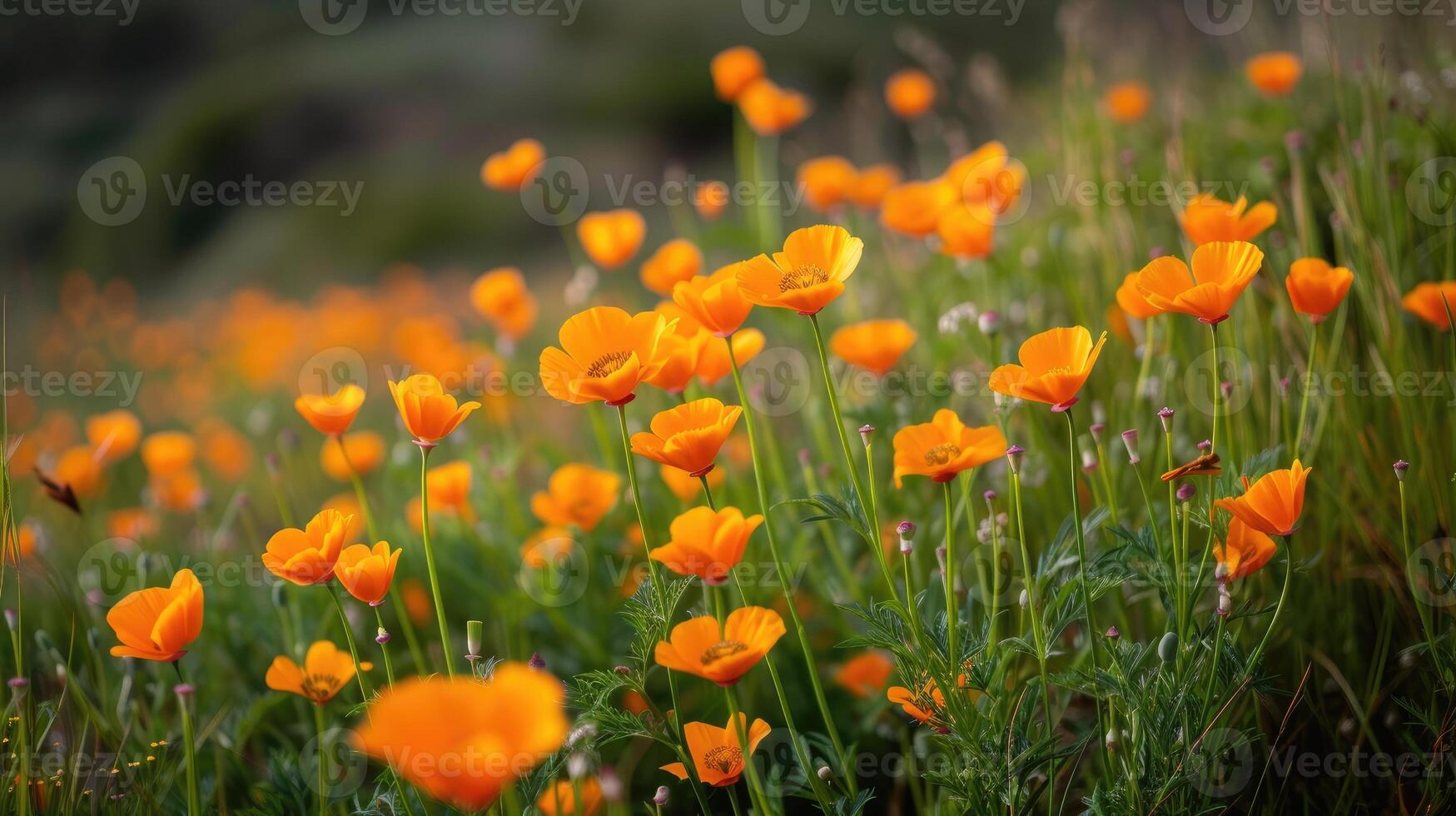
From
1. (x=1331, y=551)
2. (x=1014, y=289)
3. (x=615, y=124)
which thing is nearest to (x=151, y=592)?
(x=1331, y=551)

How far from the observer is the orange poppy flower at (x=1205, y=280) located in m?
0.94

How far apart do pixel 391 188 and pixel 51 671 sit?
7640 mm

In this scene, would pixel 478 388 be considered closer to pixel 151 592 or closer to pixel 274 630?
pixel 274 630

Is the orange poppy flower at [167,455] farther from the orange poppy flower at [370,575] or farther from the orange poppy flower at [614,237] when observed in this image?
the orange poppy flower at [370,575]

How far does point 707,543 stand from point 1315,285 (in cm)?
75

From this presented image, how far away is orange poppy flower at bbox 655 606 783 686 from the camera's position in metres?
0.83

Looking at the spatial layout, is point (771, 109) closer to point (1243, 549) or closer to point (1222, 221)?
point (1222, 221)

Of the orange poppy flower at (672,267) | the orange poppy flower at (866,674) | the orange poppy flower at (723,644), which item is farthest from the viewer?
the orange poppy flower at (672,267)

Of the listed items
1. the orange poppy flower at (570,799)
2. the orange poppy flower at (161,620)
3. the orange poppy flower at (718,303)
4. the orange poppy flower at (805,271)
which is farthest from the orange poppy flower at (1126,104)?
the orange poppy flower at (161,620)

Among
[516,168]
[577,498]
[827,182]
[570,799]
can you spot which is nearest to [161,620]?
[570,799]

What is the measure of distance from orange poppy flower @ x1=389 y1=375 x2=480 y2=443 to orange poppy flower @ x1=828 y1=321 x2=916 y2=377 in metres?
0.59

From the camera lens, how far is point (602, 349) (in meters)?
1.02

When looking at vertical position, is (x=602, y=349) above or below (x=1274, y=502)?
above

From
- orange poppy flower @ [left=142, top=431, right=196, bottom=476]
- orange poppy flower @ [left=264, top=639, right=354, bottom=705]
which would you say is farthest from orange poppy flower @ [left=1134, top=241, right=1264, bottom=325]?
orange poppy flower @ [left=142, top=431, right=196, bottom=476]
